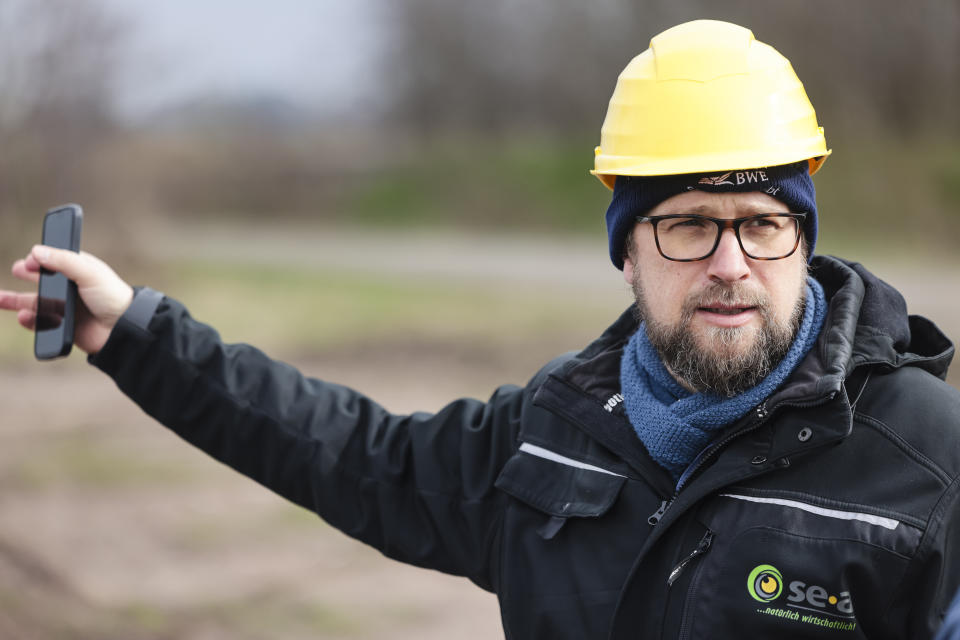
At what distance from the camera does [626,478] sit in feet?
6.93

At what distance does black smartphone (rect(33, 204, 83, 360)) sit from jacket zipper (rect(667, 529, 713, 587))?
1.46m

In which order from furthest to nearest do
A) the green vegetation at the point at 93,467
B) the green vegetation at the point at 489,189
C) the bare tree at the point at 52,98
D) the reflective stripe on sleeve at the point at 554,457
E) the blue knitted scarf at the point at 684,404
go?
the green vegetation at the point at 489,189, the bare tree at the point at 52,98, the green vegetation at the point at 93,467, the reflective stripe on sleeve at the point at 554,457, the blue knitted scarf at the point at 684,404

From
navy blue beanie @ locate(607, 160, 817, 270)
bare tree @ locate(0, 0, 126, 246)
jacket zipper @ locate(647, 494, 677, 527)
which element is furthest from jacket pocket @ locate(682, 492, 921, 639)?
bare tree @ locate(0, 0, 126, 246)

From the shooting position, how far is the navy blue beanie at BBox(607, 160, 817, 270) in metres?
2.07

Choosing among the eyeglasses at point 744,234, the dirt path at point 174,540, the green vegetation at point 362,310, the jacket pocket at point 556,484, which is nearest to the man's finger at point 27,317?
the jacket pocket at point 556,484

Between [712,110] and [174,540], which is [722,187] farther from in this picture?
[174,540]

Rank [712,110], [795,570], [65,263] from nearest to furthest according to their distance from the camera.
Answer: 1. [795,570]
2. [712,110]
3. [65,263]

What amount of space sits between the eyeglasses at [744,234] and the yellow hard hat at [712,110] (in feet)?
0.37

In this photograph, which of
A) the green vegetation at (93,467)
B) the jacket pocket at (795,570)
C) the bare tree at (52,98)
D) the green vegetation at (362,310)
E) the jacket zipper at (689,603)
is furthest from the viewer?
the bare tree at (52,98)

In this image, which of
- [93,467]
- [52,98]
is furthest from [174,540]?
[52,98]

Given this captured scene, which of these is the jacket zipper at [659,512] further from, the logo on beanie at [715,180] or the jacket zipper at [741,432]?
the logo on beanie at [715,180]

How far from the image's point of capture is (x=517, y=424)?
241 cm

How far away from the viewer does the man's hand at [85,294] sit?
2.50m

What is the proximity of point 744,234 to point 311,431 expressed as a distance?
110cm
